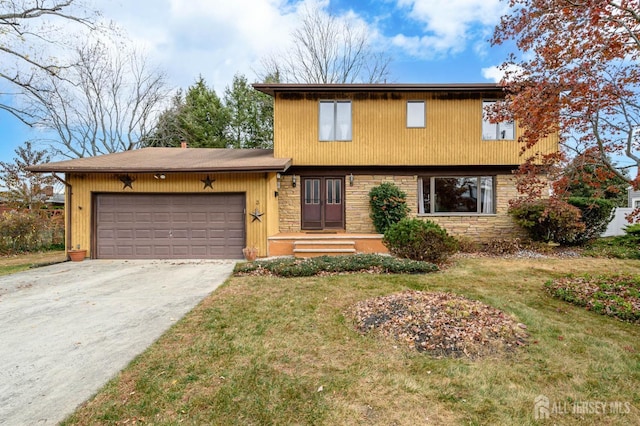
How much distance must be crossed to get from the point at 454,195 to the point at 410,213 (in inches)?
72.8

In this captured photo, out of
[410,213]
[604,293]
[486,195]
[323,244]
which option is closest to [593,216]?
[486,195]

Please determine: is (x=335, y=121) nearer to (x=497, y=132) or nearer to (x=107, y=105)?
(x=497, y=132)

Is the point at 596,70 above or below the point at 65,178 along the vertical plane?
above

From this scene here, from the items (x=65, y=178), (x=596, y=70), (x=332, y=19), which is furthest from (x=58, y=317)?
(x=332, y=19)

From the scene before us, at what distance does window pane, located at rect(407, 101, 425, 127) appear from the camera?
10266 mm

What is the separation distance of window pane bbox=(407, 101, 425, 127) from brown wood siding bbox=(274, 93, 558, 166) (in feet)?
0.55

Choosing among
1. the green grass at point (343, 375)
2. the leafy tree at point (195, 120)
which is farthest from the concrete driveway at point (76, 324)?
the leafy tree at point (195, 120)

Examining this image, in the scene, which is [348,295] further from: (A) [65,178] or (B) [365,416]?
(A) [65,178]

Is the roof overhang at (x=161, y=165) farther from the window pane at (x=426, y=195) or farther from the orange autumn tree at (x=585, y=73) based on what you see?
the orange autumn tree at (x=585, y=73)

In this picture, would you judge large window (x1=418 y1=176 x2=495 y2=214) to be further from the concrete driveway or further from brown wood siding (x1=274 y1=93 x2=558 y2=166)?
the concrete driveway

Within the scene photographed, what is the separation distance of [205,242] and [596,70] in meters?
9.50

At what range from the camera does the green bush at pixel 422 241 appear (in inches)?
273

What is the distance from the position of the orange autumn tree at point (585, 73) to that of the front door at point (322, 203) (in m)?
6.24

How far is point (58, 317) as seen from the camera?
421 centimetres
